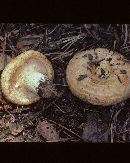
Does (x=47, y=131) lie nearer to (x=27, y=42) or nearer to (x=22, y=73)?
(x=22, y=73)

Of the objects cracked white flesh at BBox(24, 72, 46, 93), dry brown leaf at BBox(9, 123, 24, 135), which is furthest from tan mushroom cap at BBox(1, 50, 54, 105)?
dry brown leaf at BBox(9, 123, 24, 135)

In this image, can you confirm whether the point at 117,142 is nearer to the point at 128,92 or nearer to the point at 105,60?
the point at 128,92

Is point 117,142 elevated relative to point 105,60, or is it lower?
lower

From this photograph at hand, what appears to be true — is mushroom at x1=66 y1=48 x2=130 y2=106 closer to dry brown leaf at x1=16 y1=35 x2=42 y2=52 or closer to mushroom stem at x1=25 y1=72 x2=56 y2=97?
mushroom stem at x1=25 y1=72 x2=56 y2=97

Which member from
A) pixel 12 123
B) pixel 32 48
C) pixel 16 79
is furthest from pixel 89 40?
pixel 12 123

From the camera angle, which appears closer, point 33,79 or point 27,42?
point 33,79

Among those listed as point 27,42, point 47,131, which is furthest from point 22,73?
point 47,131


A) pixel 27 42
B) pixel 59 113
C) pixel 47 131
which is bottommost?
pixel 47 131
